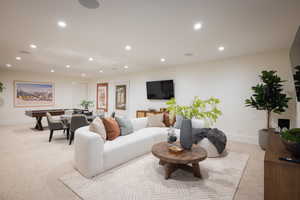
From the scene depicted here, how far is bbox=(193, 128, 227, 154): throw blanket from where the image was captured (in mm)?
3170

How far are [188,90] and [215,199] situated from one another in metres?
3.99

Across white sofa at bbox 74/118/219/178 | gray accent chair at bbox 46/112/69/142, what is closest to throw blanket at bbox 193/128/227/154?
white sofa at bbox 74/118/219/178

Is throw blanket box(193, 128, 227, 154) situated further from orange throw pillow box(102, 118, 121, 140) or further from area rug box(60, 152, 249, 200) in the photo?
orange throw pillow box(102, 118, 121, 140)

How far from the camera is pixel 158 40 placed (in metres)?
3.25

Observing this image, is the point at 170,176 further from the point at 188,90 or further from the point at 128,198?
the point at 188,90

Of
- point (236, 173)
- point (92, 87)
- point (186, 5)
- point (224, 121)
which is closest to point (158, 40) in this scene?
point (186, 5)

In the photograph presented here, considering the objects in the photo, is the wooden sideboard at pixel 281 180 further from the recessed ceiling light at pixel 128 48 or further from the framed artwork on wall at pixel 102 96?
the framed artwork on wall at pixel 102 96

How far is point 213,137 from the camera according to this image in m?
3.22

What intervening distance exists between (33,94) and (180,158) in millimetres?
8272

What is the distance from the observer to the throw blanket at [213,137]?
3.17 meters

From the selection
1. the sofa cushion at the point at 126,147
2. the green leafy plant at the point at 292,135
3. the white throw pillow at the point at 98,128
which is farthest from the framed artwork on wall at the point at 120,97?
A: the green leafy plant at the point at 292,135

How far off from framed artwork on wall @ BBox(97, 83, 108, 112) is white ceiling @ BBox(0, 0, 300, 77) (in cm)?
469

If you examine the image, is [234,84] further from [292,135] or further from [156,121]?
[292,135]

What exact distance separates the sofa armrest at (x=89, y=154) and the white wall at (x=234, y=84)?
153 inches
